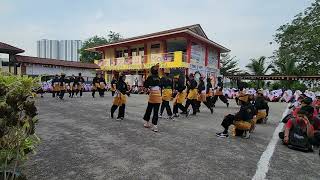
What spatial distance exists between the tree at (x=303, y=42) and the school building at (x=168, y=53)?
238 inches

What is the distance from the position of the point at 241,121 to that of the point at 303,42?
80.0 feet

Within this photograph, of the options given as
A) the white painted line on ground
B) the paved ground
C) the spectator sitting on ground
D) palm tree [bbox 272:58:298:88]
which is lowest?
the white painted line on ground

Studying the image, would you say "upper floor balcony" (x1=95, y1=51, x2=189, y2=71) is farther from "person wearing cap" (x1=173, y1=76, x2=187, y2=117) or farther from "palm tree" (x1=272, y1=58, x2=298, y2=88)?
"person wearing cap" (x1=173, y1=76, x2=187, y2=117)

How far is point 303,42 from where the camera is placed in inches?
1122

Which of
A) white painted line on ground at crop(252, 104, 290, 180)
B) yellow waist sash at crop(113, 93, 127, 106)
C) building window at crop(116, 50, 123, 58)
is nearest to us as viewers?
white painted line on ground at crop(252, 104, 290, 180)

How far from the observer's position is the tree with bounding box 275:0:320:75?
27.8 metres

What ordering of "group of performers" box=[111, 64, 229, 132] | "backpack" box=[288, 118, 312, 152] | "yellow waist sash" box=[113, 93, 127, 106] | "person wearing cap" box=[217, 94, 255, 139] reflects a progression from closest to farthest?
1. "backpack" box=[288, 118, 312, 152]
2. "person wearing cap" box=[217, 94, 255, 139]
3. "group of performers" box=[111, 64, 229, 132]
4. "yellow waist sash" box=[113, 93, 127, 106]

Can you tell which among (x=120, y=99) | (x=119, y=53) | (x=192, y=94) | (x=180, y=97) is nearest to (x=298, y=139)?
(x=180, y=97)

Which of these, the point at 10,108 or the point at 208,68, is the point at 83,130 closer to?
the point at 10,108

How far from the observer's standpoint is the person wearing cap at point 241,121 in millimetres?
7659

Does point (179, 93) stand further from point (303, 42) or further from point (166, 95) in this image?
point (303, 42)

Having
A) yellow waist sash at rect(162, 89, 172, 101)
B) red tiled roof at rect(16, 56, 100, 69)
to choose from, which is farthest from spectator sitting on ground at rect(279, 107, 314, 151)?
red tiled roof at rect(16, 56, 100, 69)

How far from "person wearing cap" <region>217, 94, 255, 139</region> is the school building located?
16.3m

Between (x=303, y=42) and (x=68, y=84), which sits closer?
(x=68, y=84)
